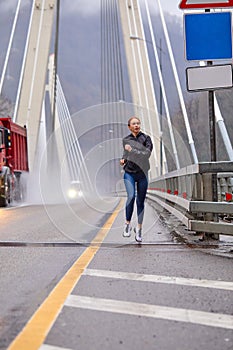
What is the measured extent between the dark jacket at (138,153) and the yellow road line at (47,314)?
2.17 metres

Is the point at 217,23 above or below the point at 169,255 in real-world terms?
above

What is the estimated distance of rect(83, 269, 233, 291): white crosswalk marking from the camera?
512cm

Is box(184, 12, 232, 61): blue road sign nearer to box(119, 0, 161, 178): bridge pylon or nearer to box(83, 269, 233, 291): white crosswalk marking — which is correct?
box(83, 269, 233, 291): white crosswalk marking

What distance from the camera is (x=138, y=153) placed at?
27.5ft

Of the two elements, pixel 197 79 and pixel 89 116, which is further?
pixel 89 116

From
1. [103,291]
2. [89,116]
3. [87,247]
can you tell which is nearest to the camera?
[103,291]

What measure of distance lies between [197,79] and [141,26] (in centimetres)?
3219

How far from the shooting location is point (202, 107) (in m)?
57.5

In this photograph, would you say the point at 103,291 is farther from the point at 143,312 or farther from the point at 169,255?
the point at 169,255

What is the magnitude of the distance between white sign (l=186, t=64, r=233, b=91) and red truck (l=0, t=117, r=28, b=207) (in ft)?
44.3

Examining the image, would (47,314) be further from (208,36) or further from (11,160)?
(11,160)

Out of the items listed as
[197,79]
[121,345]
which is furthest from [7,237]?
[121,345]

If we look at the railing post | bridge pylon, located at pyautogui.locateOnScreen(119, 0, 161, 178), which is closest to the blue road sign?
the railing post

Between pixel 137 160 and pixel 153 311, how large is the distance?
14.5 feet
